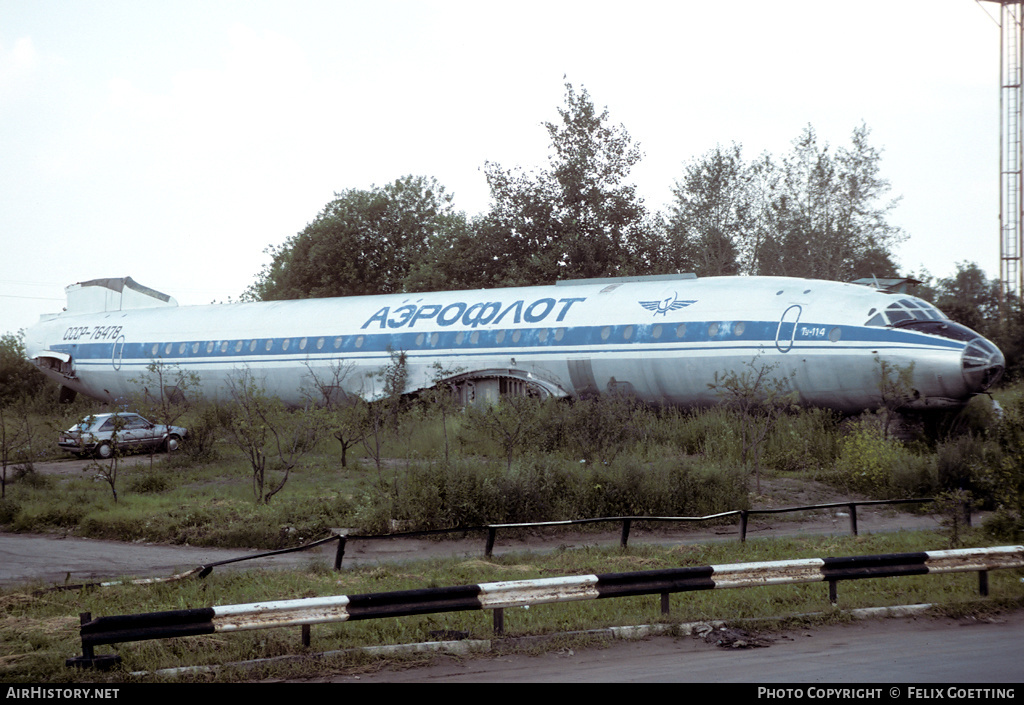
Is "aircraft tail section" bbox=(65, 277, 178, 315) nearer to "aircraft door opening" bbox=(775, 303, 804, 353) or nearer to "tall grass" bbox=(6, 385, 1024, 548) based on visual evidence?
"tall grass" bbox=(6, 385, 1024, 548)

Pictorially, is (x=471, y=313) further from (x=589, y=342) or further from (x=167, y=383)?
(x=167, y=383)

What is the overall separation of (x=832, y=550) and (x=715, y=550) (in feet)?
5.52

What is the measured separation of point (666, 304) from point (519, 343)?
4869 millimetres

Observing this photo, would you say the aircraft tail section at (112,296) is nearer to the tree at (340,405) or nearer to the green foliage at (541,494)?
the tree at (340,405)

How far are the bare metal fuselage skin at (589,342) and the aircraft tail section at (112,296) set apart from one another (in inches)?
144

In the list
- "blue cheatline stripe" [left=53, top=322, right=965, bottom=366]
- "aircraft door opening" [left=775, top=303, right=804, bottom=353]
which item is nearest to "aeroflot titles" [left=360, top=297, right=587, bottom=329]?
"blue cheatline stripe" [left=53, top=322, right=965, bottom=366]

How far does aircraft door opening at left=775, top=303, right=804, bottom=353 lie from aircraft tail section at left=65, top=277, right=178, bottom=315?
3125 centimetres

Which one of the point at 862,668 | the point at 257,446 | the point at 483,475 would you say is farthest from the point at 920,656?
the point at 257,446

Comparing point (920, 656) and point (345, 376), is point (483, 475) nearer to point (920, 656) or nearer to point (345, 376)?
point (920, 656)

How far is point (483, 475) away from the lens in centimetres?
1789

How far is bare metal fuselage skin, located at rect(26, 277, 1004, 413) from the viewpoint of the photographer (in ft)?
74.8
